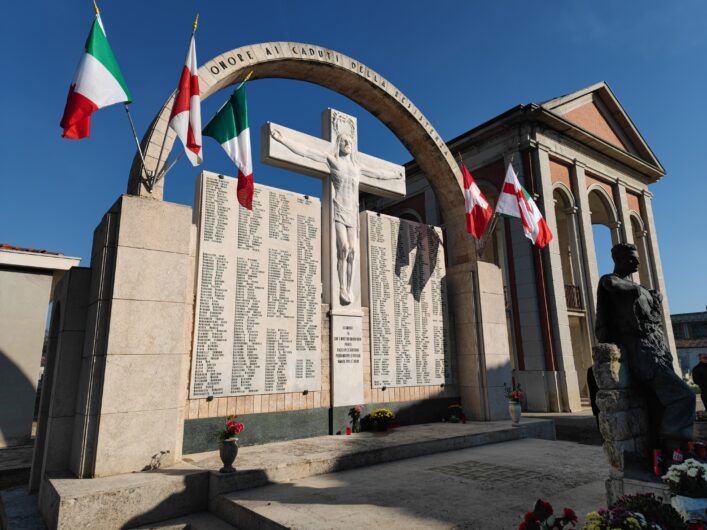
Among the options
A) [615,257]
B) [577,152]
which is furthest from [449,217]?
[577,152]

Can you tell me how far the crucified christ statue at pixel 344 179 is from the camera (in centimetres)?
988

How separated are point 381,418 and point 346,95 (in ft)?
26.3

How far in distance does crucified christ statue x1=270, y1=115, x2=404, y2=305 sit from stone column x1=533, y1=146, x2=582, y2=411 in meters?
9.50

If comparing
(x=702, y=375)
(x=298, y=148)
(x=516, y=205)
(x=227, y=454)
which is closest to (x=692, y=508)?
(x=227, y=454)

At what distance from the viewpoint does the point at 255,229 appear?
8.65 meters

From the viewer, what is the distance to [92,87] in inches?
248

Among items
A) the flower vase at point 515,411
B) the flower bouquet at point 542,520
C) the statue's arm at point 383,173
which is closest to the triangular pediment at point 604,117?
the statue's arm at point 383,173

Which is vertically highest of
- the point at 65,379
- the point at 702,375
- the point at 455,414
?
the point at 65,379

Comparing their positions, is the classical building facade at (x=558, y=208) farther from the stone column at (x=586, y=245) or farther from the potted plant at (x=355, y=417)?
the potted plant at (x=355, y=417)

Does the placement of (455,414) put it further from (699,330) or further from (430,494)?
(699,330)

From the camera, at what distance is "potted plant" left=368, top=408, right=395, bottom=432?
9.45 meters

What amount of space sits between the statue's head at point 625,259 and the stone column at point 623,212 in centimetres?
1851

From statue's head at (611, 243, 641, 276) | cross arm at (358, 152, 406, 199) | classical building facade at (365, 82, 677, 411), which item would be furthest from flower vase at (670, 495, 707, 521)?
classical building facade at (365, 82, 677, 411)

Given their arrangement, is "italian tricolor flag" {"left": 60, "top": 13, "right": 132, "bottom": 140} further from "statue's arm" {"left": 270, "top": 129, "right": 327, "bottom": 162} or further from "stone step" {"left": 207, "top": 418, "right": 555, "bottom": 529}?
"stone step" {"left": 207, "top": 418, "right": 555, "bottom": 529}
